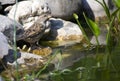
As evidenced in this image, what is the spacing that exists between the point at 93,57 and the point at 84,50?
0.70m

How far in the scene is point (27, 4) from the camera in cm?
722

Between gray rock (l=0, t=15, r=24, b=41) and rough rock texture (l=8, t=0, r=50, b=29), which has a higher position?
rough rock texture (l=8, t=0, r=50, b=29)

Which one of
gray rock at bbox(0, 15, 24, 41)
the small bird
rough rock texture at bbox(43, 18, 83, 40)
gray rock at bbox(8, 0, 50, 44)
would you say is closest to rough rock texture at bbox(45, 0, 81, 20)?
rough rock texture at bbox(43, 18, 83, 40)

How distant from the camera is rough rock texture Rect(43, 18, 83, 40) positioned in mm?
7141

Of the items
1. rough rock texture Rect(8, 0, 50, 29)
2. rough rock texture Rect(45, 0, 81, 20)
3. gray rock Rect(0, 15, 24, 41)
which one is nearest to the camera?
gray rock Rect(0, 15, 24, 41)

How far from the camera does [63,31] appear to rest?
7324 mm

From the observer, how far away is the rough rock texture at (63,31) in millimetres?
7141

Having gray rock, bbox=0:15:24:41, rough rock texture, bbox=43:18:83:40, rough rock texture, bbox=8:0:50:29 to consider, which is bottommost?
rough rock texture, bbox=43:18:83:40

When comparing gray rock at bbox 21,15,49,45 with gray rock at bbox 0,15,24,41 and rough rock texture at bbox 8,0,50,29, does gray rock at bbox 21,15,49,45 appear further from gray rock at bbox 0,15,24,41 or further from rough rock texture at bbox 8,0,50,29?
rough rock texture at bbox 8,0,50,29

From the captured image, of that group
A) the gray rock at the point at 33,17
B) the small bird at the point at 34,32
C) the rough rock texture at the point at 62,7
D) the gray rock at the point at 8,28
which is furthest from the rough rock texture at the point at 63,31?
the gray rock at the point at 8,28

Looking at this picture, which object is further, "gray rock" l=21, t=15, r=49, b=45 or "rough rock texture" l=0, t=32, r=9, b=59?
"gray rock" l=21, t=15, r=49, b=45

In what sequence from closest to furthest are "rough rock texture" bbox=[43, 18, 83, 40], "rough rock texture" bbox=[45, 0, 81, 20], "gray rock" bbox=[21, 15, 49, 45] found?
"gray rock" bbox=[21, 15, 49, 45]
"rough rock texture" bbox=[43, 18, 83, 40]
"rough rock texture" bbox=[45, 0, 81, 20]

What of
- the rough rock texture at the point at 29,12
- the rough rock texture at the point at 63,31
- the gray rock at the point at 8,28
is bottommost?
the rough rock texture at the point at 63,31

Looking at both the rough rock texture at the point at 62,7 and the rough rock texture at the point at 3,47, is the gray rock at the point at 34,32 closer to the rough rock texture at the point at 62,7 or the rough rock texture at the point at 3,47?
the rough rock texture at the point at 3,47
